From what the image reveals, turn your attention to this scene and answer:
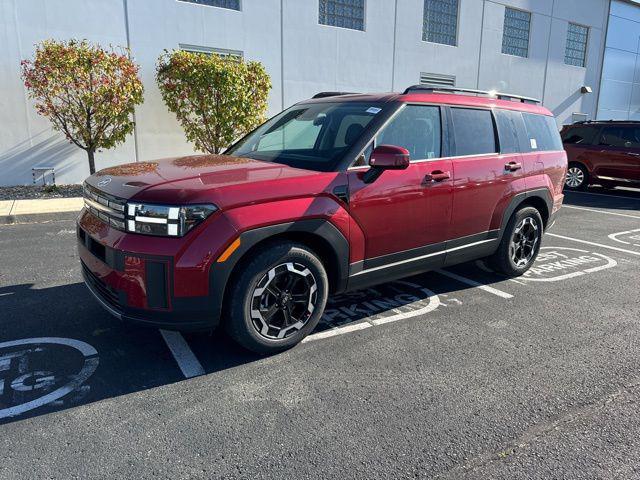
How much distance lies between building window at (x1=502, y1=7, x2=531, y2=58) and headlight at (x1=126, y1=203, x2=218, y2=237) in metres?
18.4

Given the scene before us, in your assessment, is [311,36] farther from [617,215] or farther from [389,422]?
[389,422]

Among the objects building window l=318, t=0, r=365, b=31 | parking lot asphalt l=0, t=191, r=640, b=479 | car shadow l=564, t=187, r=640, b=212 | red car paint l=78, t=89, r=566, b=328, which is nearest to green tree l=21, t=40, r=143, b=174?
building window l=318, t=0, r=365, b=31

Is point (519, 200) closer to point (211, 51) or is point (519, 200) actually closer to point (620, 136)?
point (620, 136)

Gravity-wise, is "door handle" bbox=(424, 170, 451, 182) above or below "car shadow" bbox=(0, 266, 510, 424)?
above

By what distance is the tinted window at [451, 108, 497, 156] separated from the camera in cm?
437

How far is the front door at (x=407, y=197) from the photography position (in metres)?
3.63

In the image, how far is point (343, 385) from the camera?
3062 millimetres

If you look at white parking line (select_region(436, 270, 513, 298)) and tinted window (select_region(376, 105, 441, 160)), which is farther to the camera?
white parking line (select_region(436, 270, 513, 298))

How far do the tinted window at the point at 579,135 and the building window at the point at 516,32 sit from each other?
6676mm

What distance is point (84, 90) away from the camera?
9.53 m

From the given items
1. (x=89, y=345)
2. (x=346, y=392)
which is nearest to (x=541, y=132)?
(x=346, y=392)

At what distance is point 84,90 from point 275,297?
27.1 ft

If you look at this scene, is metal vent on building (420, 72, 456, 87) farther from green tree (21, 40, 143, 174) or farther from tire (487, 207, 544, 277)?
tire (487, 207, 544, 277)

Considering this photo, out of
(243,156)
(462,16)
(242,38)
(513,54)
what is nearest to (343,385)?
(243,156)
